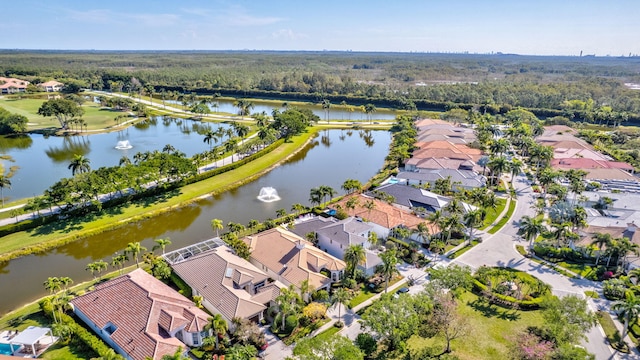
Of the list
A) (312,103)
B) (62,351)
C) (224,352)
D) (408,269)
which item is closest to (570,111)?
(312,103)

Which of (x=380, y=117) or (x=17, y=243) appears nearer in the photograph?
(x=17, y=243)

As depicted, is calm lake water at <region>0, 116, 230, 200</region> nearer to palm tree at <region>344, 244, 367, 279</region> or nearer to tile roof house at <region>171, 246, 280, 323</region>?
tile roof house at <region>171, 246, 280, 323</region>

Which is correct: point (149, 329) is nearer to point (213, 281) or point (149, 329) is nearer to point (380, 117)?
point (213, 281)

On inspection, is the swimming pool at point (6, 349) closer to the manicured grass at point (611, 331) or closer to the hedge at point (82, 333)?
the hedge at point (82, 333)

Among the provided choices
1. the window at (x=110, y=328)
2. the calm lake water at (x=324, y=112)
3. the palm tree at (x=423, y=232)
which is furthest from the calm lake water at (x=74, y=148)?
the palm tree at (x=423, y=232)

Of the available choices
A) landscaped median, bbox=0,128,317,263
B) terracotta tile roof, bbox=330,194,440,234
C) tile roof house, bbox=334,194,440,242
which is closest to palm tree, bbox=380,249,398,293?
tile roof house, bbox=334,194,440,242
